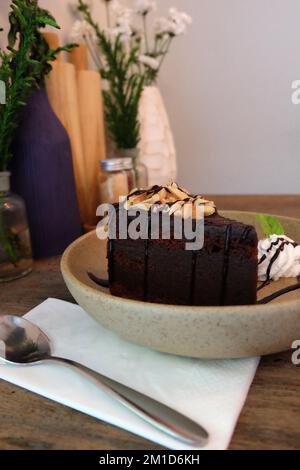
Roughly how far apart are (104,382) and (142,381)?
51 millimetres

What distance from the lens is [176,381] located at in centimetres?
46

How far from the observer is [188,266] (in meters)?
0.57

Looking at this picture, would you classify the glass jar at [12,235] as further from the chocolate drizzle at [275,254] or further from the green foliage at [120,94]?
the green foliage at [120,94]

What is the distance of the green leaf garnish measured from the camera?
786mm

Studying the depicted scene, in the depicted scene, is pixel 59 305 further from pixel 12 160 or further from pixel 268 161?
pixel 268 161

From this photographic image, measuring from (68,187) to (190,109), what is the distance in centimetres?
107

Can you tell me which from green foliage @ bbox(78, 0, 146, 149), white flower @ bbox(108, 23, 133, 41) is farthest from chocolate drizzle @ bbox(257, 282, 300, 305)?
white flower @ bbox(108, 23, 133, 41)

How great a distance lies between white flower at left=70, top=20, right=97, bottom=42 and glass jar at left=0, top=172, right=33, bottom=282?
2.32 feet

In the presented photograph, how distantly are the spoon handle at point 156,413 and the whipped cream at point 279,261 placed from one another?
0.37 m

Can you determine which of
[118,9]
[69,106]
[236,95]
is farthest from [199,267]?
[236,95]

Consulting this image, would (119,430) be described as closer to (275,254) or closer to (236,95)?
(275,254)

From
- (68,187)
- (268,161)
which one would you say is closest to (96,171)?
(68,187)

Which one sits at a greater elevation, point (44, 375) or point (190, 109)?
point (190, 109)

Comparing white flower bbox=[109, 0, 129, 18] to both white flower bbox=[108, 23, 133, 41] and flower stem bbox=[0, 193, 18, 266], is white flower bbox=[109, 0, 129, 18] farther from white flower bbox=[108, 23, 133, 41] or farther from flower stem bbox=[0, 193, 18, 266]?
flower stem bbox=[0, 193, 18, 266]
